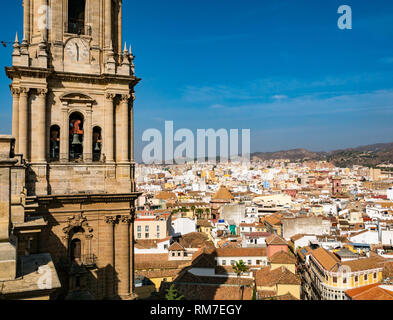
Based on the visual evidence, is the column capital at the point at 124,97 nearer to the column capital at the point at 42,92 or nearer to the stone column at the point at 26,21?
the column capital at the point at 42,92

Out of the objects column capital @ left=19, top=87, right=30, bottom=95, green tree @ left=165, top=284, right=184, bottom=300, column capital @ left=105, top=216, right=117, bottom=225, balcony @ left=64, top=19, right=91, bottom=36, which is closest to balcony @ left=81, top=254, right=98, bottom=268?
column capital @ left=105, top=216, right=117, bottom=225

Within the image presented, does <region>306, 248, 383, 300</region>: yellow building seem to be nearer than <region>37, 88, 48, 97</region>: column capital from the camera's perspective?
No

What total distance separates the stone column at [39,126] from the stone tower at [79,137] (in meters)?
0.03

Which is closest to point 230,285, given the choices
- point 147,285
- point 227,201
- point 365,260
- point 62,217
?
point 147,285

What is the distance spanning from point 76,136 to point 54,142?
2.80 ft

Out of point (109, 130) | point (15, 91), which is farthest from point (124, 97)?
point (15, 91)

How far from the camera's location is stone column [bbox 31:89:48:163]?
15719mm

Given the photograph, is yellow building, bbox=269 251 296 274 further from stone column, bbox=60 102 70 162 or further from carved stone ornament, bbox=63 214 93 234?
stone column, bbox=60 102 70 162

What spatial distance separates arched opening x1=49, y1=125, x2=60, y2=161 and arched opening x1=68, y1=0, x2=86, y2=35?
412cm

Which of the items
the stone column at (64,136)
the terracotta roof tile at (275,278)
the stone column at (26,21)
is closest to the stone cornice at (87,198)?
the stone column at (64,136)

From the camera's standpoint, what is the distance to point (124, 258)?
16656 mm

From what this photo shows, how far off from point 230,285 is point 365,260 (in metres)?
12.7
